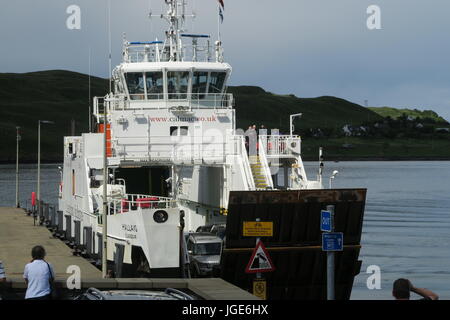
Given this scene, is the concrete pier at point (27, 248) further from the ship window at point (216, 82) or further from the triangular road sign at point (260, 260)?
the ship window at point (216, 82)

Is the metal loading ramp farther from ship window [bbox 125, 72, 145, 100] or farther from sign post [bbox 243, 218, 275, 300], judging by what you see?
ship window [bbox 125, 72, 145, 100]

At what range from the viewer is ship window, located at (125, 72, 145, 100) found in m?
33.6

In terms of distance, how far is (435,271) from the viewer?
129 feet

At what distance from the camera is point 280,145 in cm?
3011

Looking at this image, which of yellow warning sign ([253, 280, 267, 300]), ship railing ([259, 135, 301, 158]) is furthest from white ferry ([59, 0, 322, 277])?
yellow warning sign ([253, 280, 267, 300])

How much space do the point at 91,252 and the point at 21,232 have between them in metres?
11.0

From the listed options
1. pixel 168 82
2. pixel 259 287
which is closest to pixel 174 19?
pixel 168 82

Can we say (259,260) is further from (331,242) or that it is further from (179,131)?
(179,131)

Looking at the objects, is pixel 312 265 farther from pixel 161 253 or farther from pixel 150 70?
pixel 150 70

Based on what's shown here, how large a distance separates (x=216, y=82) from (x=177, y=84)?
170cm

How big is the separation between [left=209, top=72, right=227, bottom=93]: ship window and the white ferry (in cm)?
4

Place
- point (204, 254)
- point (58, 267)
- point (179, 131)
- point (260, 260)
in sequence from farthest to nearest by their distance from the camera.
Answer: point (179, 131) → point (58, 267) → point (204, 254) → point (260, 260)

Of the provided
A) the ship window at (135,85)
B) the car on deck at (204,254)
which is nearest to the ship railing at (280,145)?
the car on deck at (204,254)

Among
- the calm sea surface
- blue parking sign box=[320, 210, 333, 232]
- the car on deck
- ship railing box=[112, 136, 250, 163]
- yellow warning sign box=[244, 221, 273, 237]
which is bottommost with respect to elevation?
the calm sea surface
